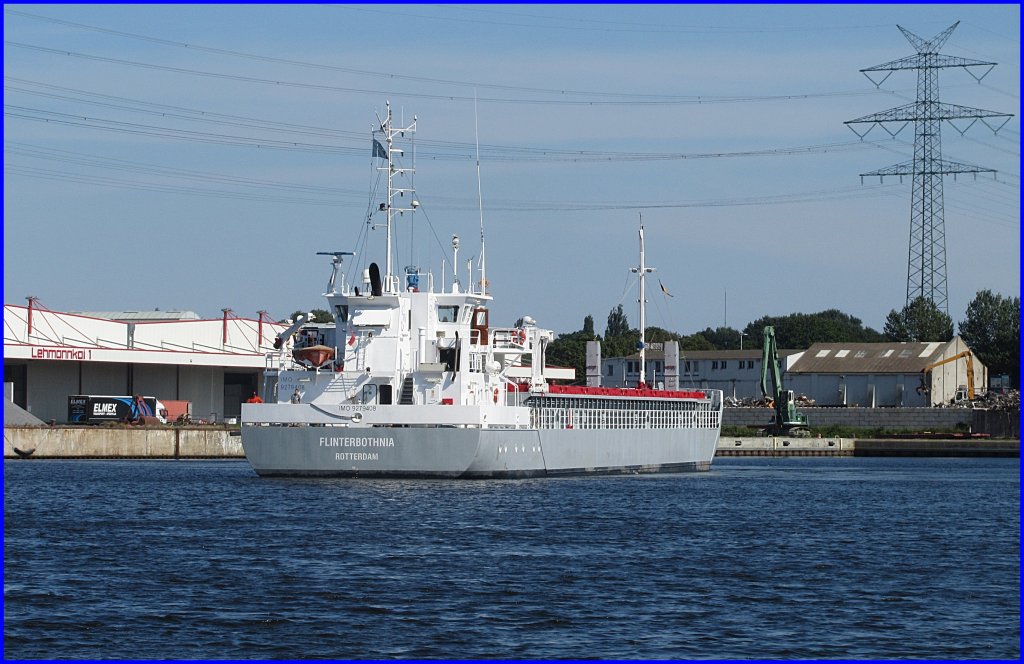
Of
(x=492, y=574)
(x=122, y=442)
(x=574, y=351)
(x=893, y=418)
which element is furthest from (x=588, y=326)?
(x=492, y=574)

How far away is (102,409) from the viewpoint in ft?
314

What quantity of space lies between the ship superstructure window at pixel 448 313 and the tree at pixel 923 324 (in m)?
108

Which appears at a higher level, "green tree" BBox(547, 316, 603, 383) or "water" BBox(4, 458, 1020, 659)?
"green tree" BBox(547, 316, 603, 383)

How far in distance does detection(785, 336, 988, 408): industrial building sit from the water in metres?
88.0

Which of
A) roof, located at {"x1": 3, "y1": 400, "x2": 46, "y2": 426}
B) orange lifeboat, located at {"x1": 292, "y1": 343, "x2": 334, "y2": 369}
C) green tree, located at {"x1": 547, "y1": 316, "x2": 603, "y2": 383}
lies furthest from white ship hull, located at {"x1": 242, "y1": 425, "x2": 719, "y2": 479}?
green tree, located at {"x1": 547, "y1": 316, "x2": 603, "y2": 383}

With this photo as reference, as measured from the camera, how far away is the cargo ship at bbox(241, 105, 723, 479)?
5178 cm

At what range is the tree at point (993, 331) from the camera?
16038 centimetres

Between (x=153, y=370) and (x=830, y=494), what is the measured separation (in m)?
62.0

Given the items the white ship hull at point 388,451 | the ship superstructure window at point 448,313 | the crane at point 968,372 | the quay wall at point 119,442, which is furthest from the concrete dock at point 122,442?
the crane at point 968,372

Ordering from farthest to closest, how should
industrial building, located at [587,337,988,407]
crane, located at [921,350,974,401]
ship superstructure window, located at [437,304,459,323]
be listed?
1. industrial building, located at [587,337,988,407]
2. crane, located at [921,350,974,401]
3. ship superstructure window, located at [437,304,459,323]

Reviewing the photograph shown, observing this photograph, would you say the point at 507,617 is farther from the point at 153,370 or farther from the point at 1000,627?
the point at 153,370

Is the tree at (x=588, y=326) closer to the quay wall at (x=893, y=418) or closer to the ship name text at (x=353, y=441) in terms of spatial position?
the quay wall at (x=893, y=418)

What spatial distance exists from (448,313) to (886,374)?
297 ft

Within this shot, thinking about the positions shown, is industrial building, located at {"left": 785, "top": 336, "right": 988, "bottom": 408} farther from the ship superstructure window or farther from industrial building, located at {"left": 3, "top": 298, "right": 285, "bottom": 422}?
the ship superstructure window
